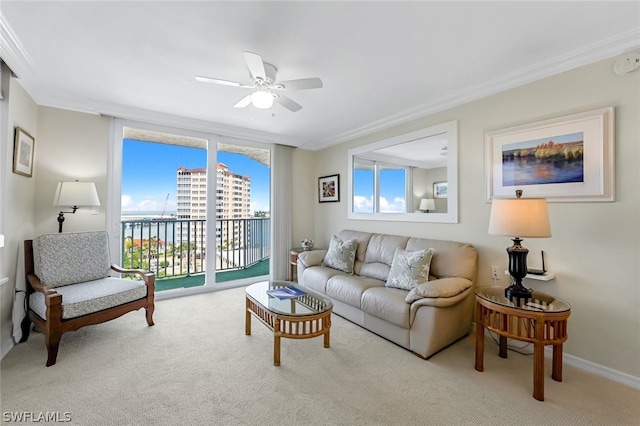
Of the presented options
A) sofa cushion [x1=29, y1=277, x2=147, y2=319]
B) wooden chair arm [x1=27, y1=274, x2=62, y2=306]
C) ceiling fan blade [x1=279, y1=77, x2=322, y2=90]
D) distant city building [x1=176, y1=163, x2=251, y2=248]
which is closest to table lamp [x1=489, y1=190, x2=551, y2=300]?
ceiling fan blade [x1=279, y1=77, x2=322, y2=90]

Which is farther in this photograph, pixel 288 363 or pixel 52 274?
pixel 52 274

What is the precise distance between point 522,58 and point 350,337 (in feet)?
9.36

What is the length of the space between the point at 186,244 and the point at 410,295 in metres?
3.90

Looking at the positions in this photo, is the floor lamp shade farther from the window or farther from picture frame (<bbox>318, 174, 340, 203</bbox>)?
picture frame (<bbox>318, 174, 340, 203</bbox>)

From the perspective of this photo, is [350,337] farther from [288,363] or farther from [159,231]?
[159,231]

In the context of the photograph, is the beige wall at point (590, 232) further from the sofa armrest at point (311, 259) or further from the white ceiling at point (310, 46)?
the sofa armrest at point (311, 259)

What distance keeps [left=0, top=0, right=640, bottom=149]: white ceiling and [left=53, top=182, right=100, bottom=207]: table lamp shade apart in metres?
0.96

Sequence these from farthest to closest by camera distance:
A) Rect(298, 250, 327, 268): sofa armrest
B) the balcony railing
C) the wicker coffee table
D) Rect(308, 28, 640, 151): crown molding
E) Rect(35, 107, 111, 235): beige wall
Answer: the balcony railing → Rect(298, 250, 327, 268): sofa armrest → Rect(35, 107, 111, 235): beige wall → the wicker coffee table → Rect(308, 28, 640, 151): crown molding

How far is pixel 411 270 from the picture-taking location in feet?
9.04

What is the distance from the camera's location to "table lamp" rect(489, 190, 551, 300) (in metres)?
1.93

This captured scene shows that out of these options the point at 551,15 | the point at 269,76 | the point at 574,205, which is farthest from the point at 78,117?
the point at 574,205

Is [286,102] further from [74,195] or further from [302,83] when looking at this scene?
[74,195]

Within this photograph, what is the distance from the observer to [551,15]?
5.72 feet

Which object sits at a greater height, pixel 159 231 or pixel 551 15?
pixel 551 15
